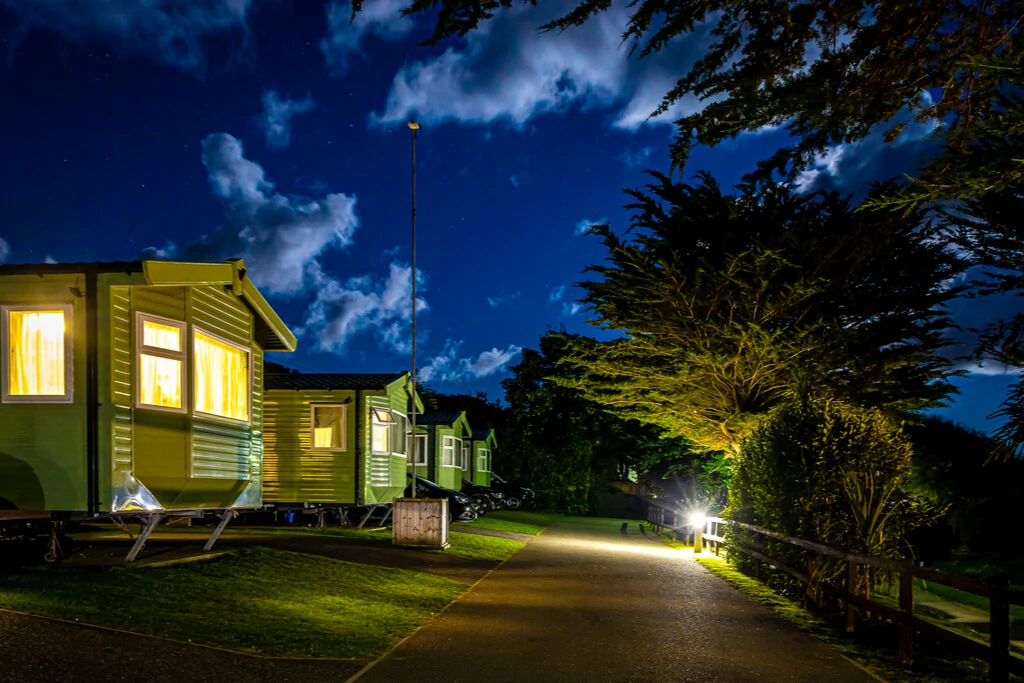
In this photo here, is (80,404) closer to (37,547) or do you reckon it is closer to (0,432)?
(0,432)

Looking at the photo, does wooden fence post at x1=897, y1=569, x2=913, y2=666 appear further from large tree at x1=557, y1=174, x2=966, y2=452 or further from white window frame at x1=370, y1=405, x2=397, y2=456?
white window frame at x1=370, y1=405, x2=397, y2=456

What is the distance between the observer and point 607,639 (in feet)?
29.9

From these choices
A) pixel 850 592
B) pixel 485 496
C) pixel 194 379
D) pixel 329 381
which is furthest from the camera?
pixel 485 496

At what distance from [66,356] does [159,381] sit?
135 cm

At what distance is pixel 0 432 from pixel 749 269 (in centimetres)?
1528

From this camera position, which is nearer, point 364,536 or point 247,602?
point 247,602

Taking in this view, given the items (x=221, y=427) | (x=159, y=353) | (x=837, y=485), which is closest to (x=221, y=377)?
(x=221, y=427)

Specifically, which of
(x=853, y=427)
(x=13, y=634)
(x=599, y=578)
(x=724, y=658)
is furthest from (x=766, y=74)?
(x=599, y=578)

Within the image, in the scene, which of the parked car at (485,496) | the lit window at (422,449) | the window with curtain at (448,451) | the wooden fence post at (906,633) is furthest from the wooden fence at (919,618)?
the window with curtain at (448,451)

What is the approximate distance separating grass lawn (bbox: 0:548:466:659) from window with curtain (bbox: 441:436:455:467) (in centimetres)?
2388

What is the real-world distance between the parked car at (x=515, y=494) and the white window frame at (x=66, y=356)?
3417 cm

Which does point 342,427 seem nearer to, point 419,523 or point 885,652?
point 419,523

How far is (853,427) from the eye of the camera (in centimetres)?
1245

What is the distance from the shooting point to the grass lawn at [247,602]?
825 centimetres
